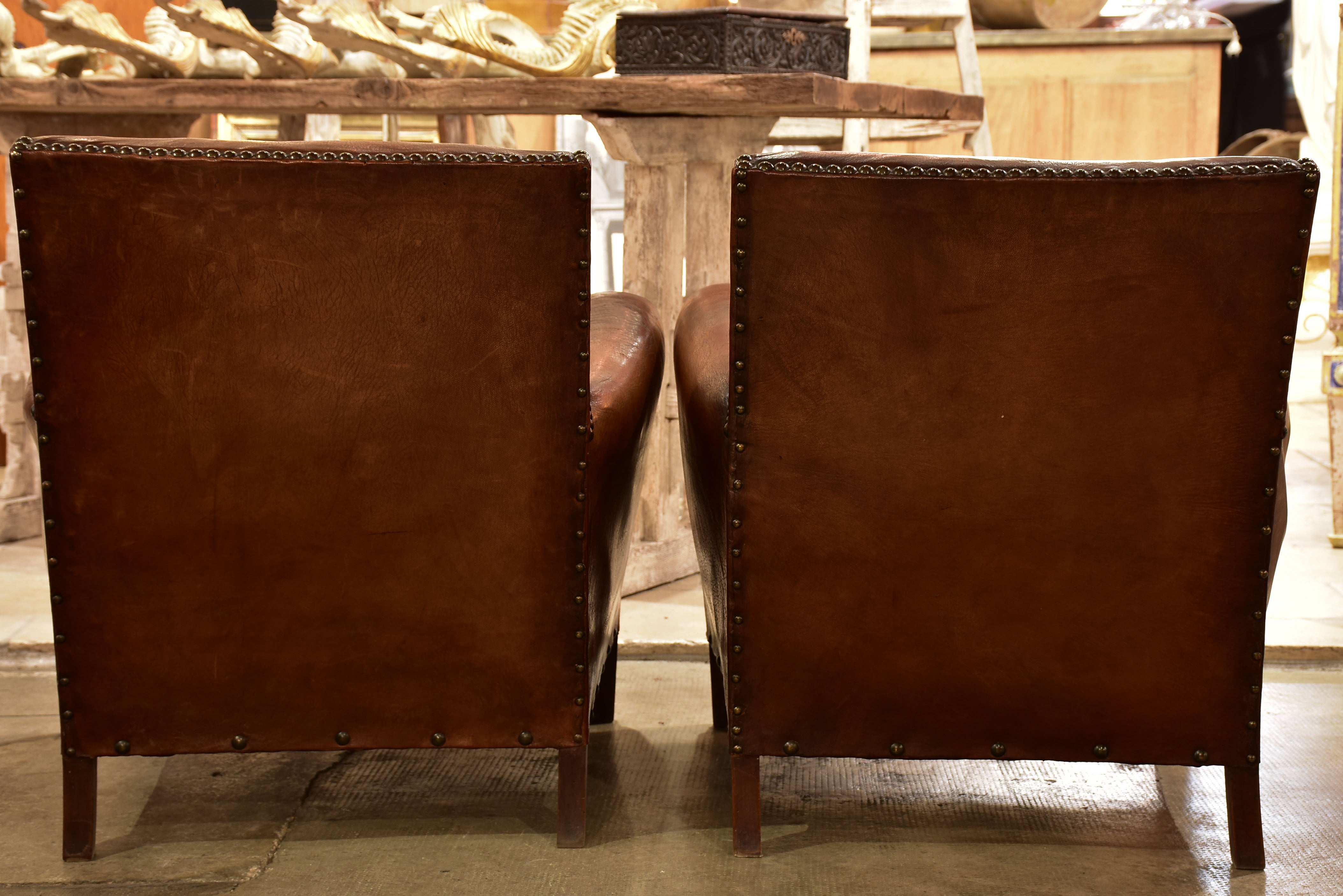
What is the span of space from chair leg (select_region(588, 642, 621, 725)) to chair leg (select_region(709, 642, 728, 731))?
15cm

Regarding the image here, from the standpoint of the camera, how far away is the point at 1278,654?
7.29 feet

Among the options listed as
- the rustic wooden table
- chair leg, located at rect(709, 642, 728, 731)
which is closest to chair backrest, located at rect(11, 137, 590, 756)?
chair leg, located at rect(709, 642, 728, 731)

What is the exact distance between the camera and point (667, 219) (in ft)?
8.77

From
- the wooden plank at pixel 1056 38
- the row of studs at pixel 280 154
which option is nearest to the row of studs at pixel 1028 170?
the row of studs at pixel 280 154

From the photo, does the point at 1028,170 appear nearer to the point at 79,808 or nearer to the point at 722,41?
the point at 722,41

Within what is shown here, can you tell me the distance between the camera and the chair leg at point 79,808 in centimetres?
144

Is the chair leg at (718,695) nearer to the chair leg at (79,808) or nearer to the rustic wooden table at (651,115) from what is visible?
the rustic wooden table at (651,115)

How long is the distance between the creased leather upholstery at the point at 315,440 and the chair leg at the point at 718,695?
1.28ft

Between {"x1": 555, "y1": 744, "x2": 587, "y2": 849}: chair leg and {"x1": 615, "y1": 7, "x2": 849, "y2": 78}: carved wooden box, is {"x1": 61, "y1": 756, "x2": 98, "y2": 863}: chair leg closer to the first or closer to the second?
{"x1": 555, "y1": 744, "x2": 587, "y2": 849}: chair leg

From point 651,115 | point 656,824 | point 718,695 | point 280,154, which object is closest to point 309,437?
point 280,154

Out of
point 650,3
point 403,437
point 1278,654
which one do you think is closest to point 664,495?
point 650,3

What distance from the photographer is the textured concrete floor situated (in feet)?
4.59

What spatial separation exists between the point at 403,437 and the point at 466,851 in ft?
1.66

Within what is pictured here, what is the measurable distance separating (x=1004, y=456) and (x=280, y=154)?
84 centimetres
